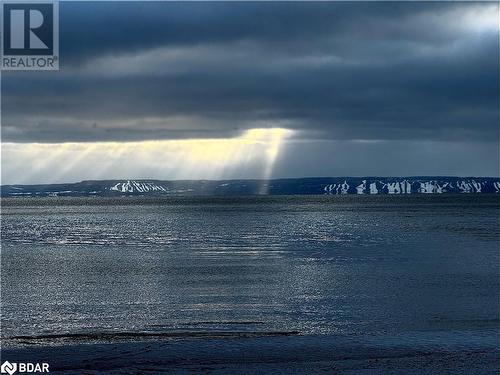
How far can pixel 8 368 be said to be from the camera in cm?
1669

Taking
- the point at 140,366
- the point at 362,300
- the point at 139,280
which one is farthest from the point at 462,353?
the point at 139,280

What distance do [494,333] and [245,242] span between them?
42.2 meters

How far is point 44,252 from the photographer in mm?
55156

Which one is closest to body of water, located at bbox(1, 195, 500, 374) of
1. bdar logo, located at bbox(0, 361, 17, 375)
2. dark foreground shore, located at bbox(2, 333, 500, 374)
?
dark foreground shore, located at bbox(2, 333, 500, 374)

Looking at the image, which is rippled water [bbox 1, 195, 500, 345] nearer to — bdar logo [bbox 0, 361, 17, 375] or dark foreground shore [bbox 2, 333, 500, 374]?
dark foreground shore [bbox 2, 333, 500, 374]

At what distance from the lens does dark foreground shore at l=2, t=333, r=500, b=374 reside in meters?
16.2

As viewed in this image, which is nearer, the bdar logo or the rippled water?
the bdar logo

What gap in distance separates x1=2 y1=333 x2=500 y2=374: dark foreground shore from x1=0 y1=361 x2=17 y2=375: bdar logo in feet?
1.44

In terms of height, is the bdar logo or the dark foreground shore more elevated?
the dark foreground shore

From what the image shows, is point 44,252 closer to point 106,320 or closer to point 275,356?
point 106,320

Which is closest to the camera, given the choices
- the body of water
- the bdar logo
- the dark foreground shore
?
the dark foreground shore

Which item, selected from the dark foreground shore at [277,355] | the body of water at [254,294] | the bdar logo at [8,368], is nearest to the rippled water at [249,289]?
the body of water at [254,294]

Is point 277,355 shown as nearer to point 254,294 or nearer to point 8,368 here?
point 8,368

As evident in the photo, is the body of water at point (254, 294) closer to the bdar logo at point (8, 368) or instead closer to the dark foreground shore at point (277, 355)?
the dark foreground shore at point (277, 355)
